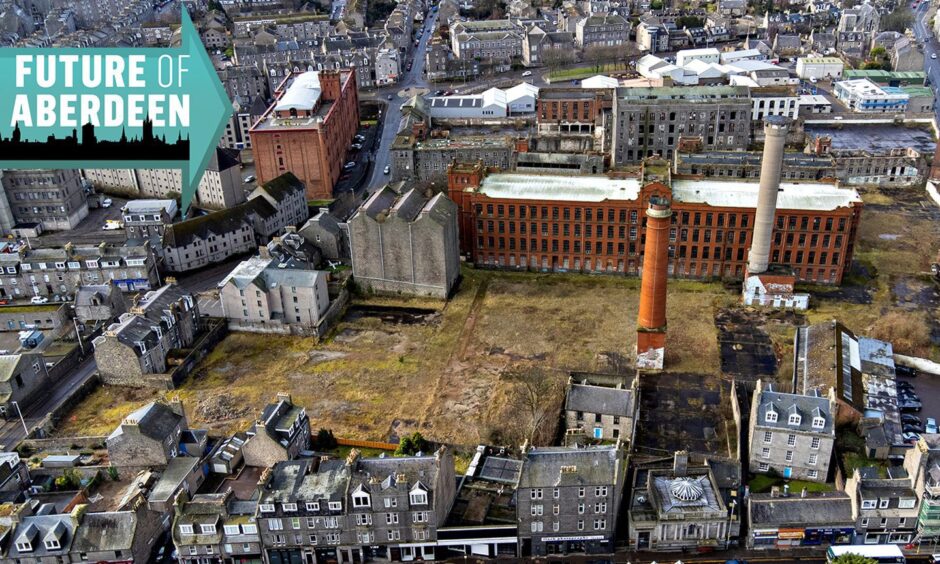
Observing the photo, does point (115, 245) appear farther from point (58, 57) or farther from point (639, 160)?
point (639, 160)

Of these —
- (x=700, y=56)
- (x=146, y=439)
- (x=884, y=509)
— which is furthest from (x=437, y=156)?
(x=884, y=509)

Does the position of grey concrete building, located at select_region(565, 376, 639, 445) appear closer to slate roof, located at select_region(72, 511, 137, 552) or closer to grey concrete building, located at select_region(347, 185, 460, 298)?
grey concrete building, located at select_region(347, 185, 460, 298)

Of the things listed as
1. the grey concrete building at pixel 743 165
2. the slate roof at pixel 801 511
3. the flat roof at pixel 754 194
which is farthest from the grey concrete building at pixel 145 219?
the slate roof at pixel 801 511

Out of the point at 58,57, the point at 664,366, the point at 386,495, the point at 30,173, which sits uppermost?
the point at 58,57

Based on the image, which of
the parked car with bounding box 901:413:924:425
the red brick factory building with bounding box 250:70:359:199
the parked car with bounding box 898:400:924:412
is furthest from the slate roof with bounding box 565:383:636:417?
the red brick factory building with bounding box 250:70:359:199

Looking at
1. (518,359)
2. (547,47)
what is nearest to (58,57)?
(518,359)

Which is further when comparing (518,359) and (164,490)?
(518,359)

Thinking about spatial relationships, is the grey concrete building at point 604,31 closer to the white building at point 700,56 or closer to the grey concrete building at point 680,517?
the white building at point 700,56
